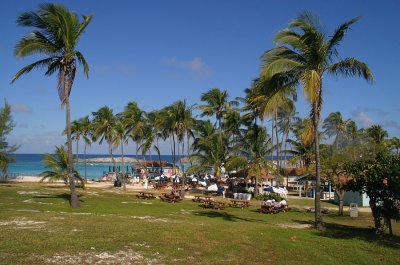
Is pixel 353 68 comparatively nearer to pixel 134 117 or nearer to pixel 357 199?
pixel 357 199

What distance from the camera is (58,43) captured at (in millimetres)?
21594

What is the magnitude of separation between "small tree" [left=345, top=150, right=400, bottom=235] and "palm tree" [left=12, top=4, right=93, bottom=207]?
14623mm

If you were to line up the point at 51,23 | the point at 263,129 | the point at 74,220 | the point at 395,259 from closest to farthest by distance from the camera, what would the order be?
the point at 395,259 → the point at 74,220 → the point at 51,23 → the point at 263,129

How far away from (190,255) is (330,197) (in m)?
35.1

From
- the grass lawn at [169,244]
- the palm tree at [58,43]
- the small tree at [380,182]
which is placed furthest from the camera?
the palm tree at [58,43]

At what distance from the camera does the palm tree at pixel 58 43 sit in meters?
20.6

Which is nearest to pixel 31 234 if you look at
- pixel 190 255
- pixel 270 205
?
pixel 190 255

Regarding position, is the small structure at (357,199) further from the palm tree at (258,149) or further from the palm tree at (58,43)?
the palm tree at (58,43)

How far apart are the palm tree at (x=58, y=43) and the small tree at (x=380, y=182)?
14.6 metres

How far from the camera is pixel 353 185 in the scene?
662 inches

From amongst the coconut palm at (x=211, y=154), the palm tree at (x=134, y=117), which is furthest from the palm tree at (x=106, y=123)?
the coconut palm at (x=211, y=154)

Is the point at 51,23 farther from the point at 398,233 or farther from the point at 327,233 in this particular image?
the point at 398,233

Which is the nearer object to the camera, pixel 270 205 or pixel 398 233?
pixel 398 233

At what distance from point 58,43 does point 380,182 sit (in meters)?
17.5
